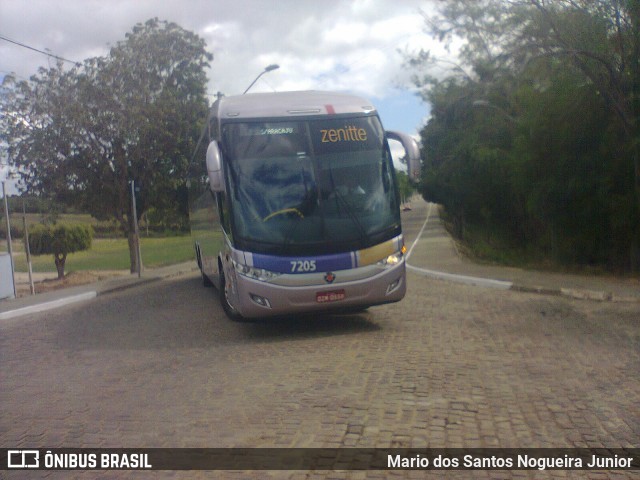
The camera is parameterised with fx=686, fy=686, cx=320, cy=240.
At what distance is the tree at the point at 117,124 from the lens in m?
22.8

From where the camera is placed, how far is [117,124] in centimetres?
2359

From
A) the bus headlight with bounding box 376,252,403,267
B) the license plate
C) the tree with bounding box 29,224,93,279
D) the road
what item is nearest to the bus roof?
the bus headlight with bounding box 376,252,403,267

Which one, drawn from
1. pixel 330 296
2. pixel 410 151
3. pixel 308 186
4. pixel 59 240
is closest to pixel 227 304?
pixel 330 296

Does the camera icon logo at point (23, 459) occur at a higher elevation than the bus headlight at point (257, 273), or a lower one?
lower

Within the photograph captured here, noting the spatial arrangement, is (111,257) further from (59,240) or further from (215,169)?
(215,169)

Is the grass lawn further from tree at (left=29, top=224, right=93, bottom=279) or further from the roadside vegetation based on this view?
the roadside vegetation

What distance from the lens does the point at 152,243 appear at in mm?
39094

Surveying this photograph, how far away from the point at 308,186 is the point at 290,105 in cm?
134

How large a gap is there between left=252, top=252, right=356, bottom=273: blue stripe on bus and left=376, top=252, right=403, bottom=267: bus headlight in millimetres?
587

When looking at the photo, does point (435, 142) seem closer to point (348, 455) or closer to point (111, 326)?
point (111, 326)

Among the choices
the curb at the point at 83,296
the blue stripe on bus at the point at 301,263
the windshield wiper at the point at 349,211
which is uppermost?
the windshield wiper at the point at 349,211

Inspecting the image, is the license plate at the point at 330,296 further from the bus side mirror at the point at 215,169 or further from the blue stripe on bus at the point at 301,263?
the bus side mirror at the point at 215,169

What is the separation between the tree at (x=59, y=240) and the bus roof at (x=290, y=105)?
17.2 meters

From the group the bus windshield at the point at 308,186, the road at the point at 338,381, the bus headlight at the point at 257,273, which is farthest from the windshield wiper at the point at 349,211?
the road at the point at 338,381
